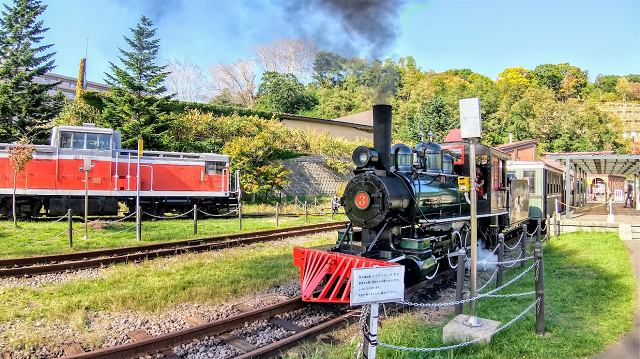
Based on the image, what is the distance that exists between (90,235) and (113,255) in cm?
316

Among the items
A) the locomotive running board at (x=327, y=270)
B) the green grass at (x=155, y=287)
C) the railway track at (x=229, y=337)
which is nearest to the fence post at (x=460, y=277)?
the locomotive running board at (x=327, y=270)

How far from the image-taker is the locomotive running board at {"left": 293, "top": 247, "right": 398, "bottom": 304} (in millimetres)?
5812

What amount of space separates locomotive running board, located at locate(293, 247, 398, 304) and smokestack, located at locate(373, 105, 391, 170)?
1812mm

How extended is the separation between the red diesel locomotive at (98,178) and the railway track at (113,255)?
15.5 feet

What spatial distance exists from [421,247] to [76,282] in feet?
20.9

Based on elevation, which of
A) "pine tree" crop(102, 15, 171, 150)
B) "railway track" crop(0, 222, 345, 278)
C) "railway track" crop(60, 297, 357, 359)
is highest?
"pine tree" crop(102, 15, 171, 150)

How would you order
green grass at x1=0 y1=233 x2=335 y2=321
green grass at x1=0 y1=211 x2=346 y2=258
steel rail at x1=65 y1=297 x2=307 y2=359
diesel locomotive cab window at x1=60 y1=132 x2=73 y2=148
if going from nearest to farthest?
steel rail at x1=65 y1=297 x2=307 y2=359 → green grass at x1=0 y1=233 x2=335 y2=321 → green grass at x1=0 y1=211 x2=346 y2=258 → diesel locomotive cab window at x1=60 y1=132 x2=73 y2=148

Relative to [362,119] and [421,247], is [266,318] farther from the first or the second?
[362,119]

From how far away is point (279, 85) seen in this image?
149 feet

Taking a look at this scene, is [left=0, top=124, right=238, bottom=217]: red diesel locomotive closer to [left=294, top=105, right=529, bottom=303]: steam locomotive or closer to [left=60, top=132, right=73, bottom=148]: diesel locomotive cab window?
[left=60, top=132, right=73, bottom=148]: diesel locomotive cab window

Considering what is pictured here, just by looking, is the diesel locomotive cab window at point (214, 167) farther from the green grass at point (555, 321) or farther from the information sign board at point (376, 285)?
the information sign board at point (376, 285)

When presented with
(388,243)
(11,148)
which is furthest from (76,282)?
(11,148)

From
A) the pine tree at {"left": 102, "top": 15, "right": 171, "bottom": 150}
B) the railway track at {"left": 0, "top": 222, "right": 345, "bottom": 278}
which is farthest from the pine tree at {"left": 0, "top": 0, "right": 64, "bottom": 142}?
the railway track at {"left": 0, "top": 222, "right": 345, "bottom": 278}

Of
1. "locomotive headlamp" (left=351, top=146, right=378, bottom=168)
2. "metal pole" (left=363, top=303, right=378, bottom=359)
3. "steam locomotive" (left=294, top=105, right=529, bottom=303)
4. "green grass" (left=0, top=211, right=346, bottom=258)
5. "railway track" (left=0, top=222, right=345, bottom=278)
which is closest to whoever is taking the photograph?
"metal pole" (left=363, top=303, right=378, bottom=359)
